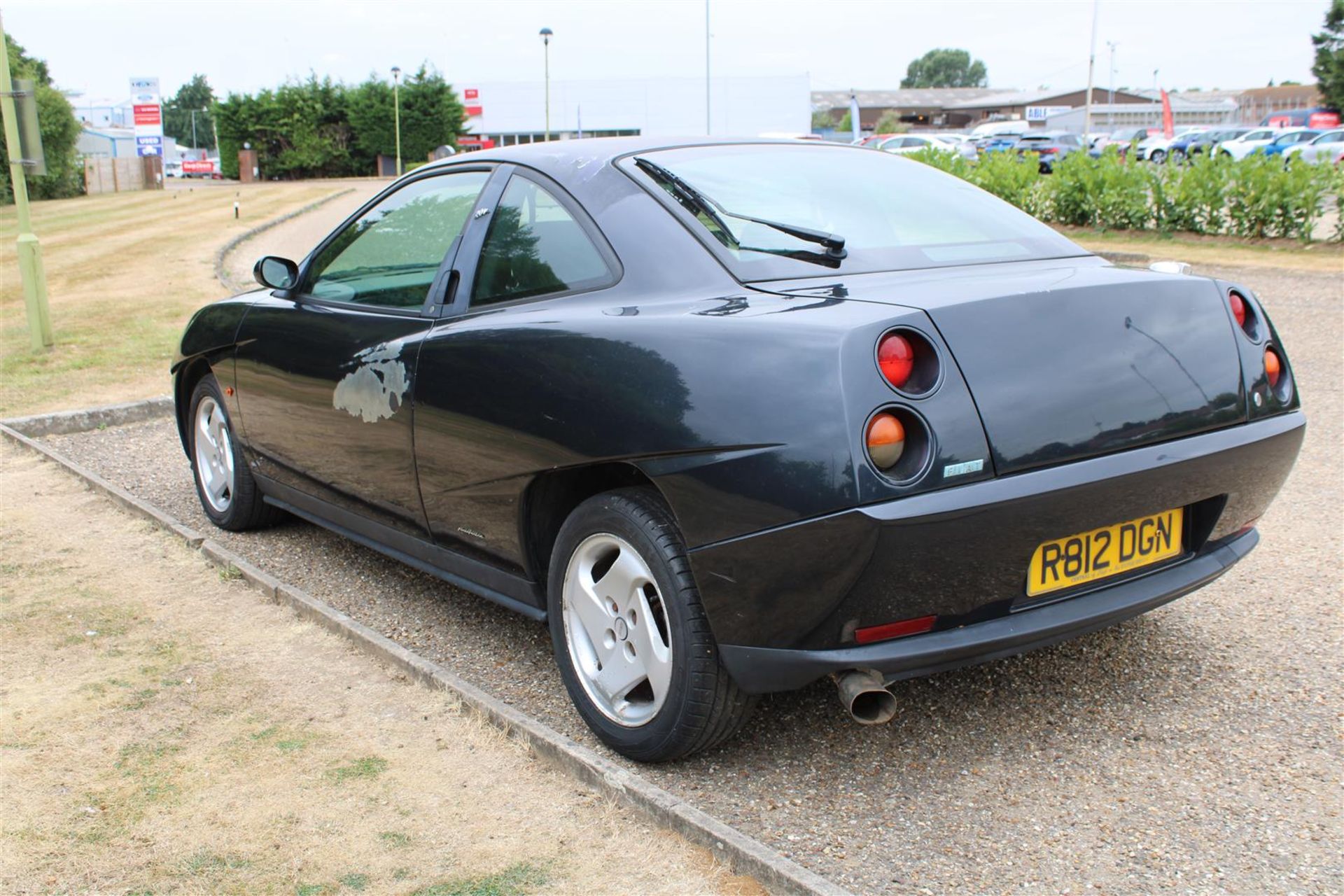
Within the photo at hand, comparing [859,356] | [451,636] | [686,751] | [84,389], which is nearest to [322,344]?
[451,636]

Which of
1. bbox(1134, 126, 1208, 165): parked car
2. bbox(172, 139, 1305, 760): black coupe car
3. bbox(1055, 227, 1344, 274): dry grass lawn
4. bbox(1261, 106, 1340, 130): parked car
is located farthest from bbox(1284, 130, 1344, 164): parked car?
bbox(172, 139, 1305, 760): black coupe car

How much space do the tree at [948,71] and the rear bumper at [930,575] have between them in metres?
178

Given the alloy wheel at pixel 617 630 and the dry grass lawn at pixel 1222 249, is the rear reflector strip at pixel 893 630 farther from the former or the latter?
the dry grass lawn at pixel 1222 249

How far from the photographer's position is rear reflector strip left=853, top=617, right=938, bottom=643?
2.61 m

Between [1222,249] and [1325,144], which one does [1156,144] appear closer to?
[1325,144]

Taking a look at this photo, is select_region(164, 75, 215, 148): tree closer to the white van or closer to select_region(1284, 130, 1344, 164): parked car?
the white van

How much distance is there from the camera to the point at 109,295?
15.0 meters

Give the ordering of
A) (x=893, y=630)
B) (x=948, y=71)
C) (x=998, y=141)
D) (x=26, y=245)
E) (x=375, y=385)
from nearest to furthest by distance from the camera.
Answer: (x=893, y=630), (x=375, y=385), (x=26, y=245), (x=998, y=141), (x=948, y=71)

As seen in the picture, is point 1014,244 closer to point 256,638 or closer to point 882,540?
point 882,540

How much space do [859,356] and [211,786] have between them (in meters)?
1.99

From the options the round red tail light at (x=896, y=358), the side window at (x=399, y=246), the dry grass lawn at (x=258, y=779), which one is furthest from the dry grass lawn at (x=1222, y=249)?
the dry grass lawn at (x=258, y=779)

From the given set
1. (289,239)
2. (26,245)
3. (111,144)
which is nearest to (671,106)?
(111,144)

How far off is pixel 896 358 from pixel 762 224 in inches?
33.2

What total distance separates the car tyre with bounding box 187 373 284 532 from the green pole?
571cm
